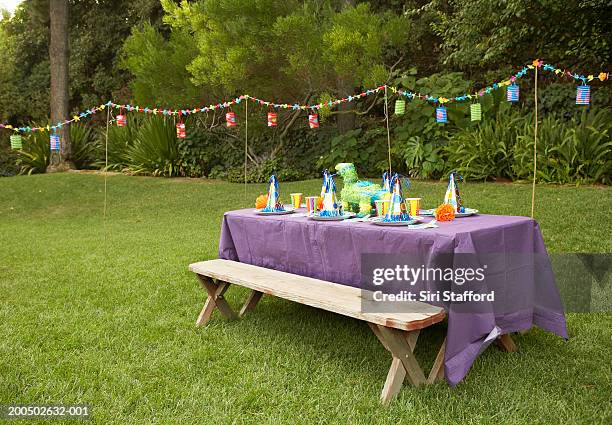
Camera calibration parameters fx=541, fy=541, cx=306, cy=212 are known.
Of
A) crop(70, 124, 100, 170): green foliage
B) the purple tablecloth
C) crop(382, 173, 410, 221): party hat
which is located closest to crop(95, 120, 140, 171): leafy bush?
crop(70, 124, 100, 170): green foliage

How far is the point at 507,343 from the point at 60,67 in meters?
15.3

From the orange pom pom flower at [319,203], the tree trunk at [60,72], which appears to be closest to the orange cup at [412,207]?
the orange pom pom flower at [319,203]

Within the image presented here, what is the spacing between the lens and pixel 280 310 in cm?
444

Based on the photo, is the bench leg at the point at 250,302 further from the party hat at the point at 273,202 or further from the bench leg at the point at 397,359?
the bench leg at the point at 397,359

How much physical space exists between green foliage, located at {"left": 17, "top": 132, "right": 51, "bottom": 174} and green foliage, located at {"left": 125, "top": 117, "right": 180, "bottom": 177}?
302cm

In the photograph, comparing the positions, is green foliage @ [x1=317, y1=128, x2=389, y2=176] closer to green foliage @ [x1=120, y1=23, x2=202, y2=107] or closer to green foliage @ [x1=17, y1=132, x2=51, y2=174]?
green foliage @ [x1=120, y1=23, x2=202, y2=107]

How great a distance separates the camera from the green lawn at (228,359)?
272 cm

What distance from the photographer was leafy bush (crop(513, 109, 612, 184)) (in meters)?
8.72

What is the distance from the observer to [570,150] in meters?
8.90

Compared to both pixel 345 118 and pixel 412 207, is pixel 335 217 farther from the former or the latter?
pixel 345 118

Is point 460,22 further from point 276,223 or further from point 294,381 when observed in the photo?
point 294,381

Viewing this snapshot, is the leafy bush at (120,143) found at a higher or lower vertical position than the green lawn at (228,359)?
higher

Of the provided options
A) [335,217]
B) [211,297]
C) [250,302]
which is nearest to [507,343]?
[335,217]

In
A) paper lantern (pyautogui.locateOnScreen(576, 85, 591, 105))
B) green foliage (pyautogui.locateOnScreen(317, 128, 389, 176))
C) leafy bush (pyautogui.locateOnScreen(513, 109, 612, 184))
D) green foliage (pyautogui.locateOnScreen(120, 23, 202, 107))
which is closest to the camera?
paper lantern (pyautogui.locateOnScreen(576, 85, 591, 105))
